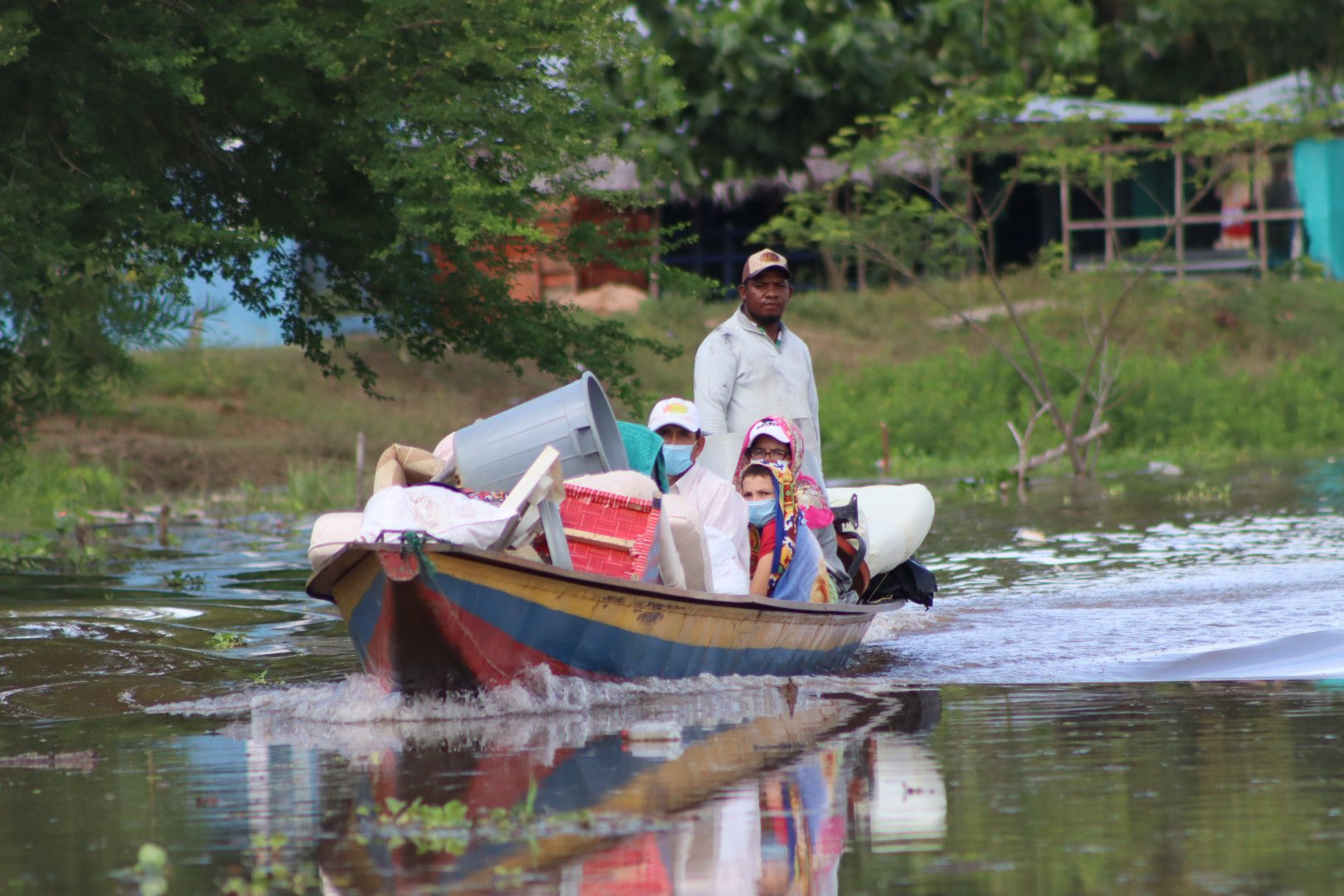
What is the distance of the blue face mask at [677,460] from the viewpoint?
25.8 ft

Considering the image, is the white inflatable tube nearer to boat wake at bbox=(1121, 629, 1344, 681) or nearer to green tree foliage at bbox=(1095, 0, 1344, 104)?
boat wake at bbox=(1121, 629, 1344, 681)

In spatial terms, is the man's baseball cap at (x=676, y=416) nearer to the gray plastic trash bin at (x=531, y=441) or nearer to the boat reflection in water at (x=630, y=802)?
the gray plastic trash bin at (x=531, y=441)

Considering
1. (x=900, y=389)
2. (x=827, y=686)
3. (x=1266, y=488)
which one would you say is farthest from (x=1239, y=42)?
(x=827, y=686)

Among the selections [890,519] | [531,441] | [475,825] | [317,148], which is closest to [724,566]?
[531,441]

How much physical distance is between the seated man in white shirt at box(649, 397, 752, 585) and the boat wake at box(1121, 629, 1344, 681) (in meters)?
1.84

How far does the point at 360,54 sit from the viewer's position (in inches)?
469

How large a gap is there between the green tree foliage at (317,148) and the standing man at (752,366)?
2743 millimetres

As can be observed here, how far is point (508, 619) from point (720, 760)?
1.08 m

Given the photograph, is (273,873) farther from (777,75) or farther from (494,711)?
(777,75)

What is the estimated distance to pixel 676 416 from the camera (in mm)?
7938

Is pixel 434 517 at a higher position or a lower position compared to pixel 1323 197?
lower

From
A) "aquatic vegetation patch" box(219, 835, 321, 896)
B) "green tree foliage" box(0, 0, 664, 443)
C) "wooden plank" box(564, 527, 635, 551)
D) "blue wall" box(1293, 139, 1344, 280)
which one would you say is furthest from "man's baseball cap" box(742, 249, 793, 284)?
"blue wall" box(1293, 139, 1344, 280)

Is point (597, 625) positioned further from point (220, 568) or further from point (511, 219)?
point (220, 568)

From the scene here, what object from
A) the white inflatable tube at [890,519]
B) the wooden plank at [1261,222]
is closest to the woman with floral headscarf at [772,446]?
the white inflatable tube at [890,519]
